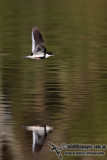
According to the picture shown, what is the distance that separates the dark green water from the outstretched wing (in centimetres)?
78

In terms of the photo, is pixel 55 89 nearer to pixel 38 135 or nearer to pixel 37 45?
pixel 37 45

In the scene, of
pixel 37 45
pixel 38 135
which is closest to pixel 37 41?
pixel 37 45

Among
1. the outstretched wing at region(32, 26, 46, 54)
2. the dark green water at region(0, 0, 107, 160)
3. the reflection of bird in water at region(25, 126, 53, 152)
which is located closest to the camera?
the reflection of bird in water at region(25, 126, 53, 152)

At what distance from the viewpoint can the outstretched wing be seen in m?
15.0

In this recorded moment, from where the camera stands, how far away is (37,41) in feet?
49.6

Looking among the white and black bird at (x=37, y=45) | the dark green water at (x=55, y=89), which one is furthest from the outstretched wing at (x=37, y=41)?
the dark green water at (x=55, y=89)

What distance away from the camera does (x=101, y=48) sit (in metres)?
22.4

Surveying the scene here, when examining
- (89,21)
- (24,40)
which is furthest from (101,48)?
(89,21)

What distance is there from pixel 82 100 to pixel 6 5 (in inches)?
1099

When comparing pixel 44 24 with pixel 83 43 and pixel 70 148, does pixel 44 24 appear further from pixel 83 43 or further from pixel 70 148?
pixel 70 148

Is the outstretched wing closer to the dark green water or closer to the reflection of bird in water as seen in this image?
the dark green water

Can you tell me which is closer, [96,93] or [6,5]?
[96,93]

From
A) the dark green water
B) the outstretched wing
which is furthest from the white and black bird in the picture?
the dark green water

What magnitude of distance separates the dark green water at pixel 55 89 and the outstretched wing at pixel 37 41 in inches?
30.8
